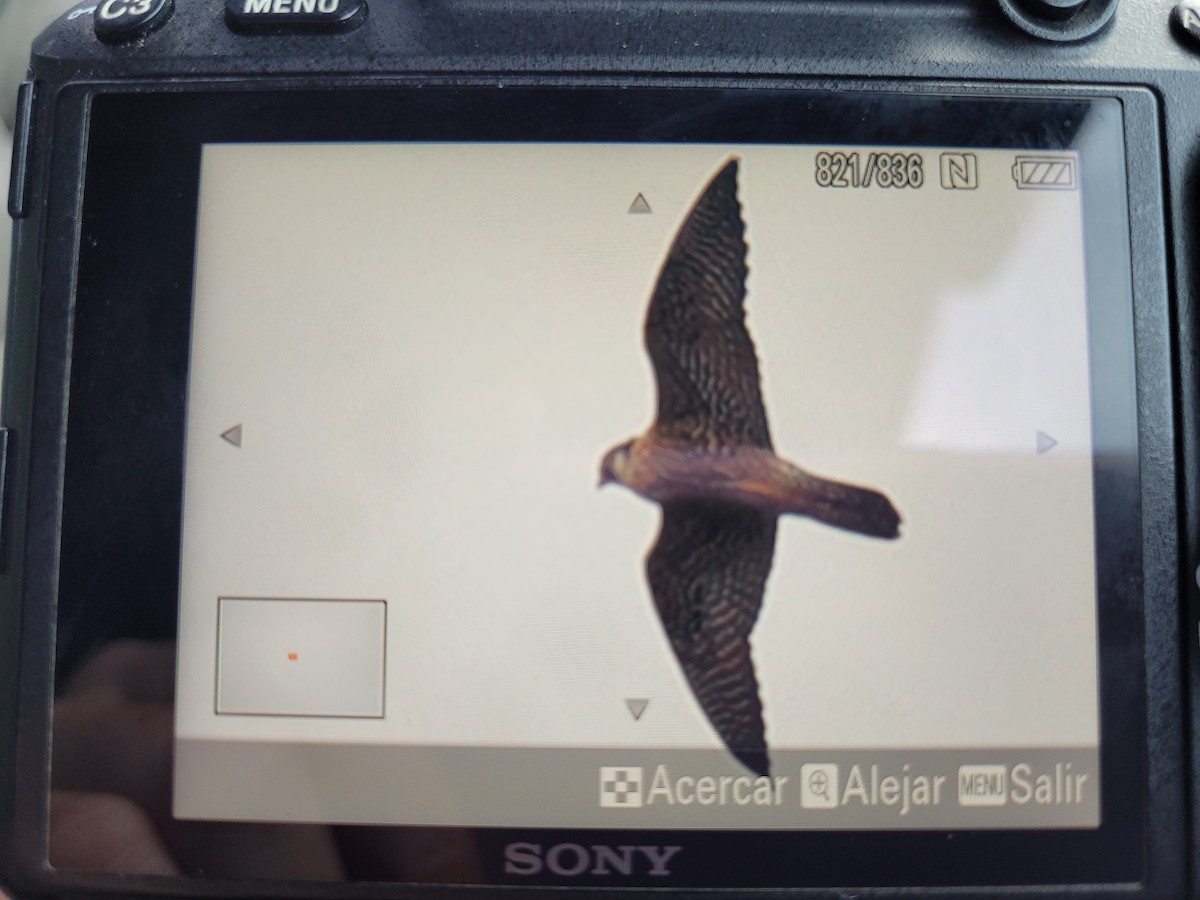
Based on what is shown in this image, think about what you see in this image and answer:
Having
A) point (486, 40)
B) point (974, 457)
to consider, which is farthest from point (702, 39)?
point (974, 457)

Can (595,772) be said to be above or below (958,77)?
below

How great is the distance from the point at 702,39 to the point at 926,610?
259mm

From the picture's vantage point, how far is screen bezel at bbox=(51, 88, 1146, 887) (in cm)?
34

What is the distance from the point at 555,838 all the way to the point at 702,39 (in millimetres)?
343

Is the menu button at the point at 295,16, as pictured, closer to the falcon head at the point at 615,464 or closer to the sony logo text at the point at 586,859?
the falcon head at the point at 615,464

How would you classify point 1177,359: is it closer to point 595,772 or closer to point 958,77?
point 958,77

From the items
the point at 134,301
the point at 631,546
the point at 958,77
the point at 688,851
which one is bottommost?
the point at 688,851

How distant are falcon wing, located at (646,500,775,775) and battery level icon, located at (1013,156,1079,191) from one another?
0.18 meters

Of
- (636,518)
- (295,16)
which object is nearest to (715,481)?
(636,518)

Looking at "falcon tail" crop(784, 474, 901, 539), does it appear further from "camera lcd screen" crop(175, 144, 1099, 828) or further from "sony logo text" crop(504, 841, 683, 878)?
"sony logo text" crop(504, 841, 683, 878)

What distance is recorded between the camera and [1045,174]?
356mm

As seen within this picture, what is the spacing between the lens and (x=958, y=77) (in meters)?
0.36

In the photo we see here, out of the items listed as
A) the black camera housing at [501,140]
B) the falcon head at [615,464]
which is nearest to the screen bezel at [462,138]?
the black camera housing at [501,140]

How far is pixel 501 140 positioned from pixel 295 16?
0.35 ft
